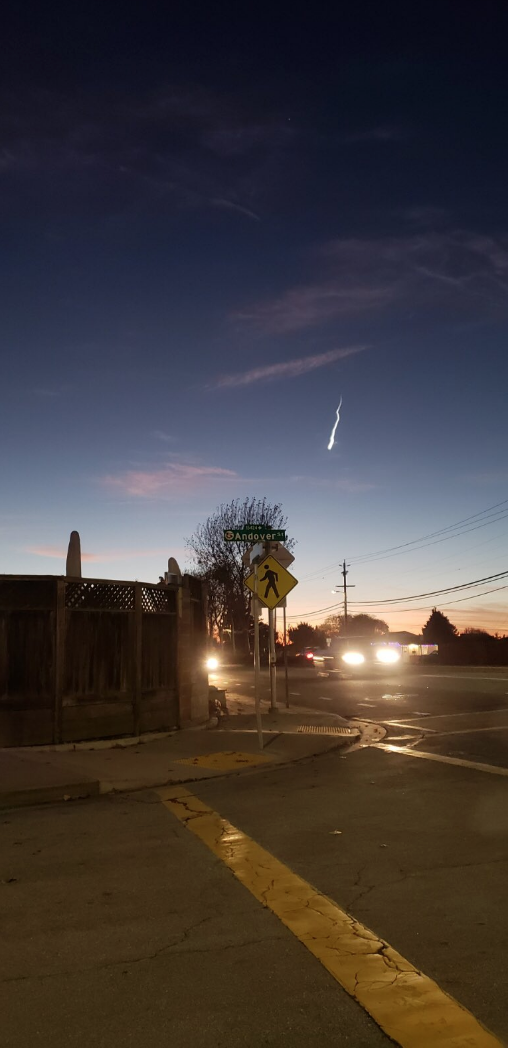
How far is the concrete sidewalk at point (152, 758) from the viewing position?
888 centimetres

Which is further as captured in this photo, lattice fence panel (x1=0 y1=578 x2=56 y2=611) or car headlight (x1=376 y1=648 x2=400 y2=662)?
car headlight (x1=376 y1=648 x2=400 y2=662)

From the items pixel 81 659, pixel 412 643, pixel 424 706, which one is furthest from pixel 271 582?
pixel 412 643

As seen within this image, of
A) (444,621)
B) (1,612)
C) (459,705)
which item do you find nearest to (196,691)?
(1,612)

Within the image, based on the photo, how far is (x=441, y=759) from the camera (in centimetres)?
1090

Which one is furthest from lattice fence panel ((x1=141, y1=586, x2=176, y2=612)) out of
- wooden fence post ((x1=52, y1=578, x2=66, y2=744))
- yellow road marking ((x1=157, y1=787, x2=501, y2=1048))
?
yellow road marking ((x1=157, y1=787, x2=501, y2=1048))

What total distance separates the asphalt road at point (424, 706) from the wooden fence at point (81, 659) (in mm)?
4147

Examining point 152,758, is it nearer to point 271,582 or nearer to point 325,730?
point 271,582

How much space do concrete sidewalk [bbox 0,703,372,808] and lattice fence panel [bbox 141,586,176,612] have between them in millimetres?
Answer: 2088

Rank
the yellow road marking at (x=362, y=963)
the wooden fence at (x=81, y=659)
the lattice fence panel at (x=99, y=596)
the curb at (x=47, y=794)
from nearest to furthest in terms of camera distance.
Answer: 1. the yellow road marking at (x=362, y=963)
2. the curb at (x=47, y=794)
3. the wooden fence at (x=81, y=659)
4. the lattice fence panel at (x=99, y=596)

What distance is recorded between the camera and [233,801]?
27.5 feet

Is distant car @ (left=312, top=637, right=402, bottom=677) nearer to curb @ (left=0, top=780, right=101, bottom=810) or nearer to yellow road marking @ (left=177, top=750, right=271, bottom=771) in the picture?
yellow road marking @ (left=177, top=750, right=271, bottom=771)

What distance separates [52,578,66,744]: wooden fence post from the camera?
11.5m

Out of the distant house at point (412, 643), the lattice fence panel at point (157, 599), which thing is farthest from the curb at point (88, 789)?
the distant house at point (412, 643)

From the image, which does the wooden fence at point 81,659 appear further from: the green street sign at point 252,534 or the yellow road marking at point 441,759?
the yellow road marking at point 441,759
